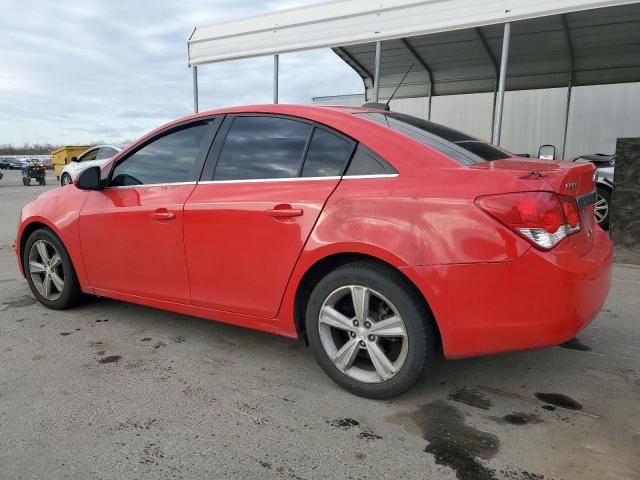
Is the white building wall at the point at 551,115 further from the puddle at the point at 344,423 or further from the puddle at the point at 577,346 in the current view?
the puddle at the point at 344,423

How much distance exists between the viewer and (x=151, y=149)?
3.70 metres

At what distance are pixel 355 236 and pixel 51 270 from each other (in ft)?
9.59

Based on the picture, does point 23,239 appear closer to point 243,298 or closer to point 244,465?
point 243,298

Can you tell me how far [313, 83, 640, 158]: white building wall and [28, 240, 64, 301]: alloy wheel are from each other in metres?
10.5

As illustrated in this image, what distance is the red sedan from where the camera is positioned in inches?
91.6

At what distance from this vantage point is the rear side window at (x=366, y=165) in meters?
2.67

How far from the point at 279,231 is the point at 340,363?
2.60ft

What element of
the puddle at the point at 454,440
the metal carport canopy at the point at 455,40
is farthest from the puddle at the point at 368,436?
the metal carport canopy at the point at 455,40

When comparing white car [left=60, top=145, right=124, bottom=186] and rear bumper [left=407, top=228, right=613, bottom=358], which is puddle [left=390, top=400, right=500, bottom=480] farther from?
white car [left=60, top=145, right=124, bottom=186]

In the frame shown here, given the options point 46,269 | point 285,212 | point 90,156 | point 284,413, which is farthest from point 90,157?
point 284,413

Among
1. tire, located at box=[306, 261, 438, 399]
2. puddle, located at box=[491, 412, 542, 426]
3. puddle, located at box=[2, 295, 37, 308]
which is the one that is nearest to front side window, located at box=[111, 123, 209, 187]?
tire, located at box=[306, 261, 438, 399]

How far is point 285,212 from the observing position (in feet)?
9.34

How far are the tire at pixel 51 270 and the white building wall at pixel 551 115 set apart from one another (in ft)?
34.5

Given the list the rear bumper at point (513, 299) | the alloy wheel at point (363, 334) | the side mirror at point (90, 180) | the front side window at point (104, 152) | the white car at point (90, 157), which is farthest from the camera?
the white car at point (90, 157)
